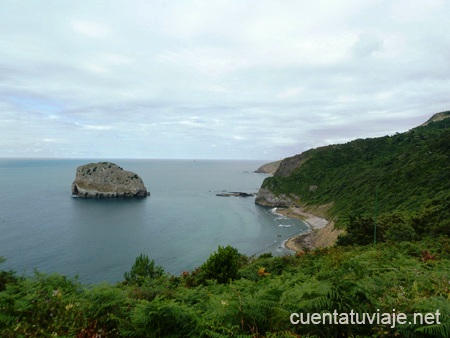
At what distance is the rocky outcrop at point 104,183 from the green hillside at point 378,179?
64.0m

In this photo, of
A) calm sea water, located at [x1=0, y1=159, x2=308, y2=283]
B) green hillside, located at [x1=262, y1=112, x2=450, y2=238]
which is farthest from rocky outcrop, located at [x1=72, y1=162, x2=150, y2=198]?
green hillside, located at [x1=262, y1=112, x2=450, y2=238]

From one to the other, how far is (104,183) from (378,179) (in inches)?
4548

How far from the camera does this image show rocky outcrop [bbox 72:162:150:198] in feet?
429

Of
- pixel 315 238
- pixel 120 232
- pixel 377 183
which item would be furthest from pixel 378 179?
pixel 120 232

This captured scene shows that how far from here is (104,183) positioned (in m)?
133

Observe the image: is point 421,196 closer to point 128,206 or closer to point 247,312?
point 247,312

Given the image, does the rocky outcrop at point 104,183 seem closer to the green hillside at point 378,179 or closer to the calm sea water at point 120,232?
the calm sea water at point 120,232

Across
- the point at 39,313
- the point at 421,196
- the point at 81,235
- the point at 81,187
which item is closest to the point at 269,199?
the point at 421,196

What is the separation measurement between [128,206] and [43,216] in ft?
100

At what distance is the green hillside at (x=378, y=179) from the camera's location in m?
57.5

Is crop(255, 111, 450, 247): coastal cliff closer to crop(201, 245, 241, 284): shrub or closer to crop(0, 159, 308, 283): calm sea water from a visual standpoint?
crop(0, 159, 308, 283): calm sea water

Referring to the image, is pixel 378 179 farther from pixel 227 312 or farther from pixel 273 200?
pixel 227 312

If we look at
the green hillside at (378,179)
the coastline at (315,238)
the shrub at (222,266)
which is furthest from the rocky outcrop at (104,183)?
the shrub at (222,266)

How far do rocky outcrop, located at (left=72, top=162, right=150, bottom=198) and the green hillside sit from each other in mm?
64015
